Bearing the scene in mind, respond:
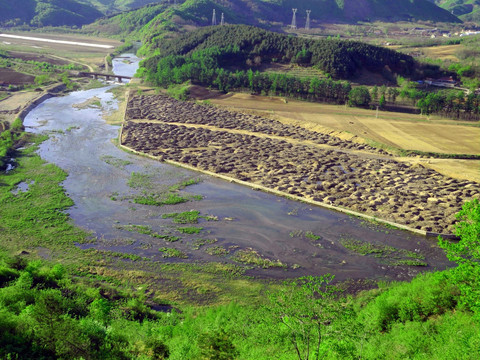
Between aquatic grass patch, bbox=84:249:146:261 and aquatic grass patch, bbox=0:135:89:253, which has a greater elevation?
aquatic grass patch, bbox=0:135:89:253

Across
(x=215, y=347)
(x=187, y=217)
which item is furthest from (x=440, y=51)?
(x=215, y=347)

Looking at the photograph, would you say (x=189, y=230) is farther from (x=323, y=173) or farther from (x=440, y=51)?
(x=440, y=51)

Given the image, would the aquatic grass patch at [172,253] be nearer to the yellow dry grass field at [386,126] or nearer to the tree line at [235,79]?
the yellow dry grass field at [386,126]

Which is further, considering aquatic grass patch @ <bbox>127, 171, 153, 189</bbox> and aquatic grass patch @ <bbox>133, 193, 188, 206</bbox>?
aquatic grass patch @ <bbox>127, 171, 153, 189</bbox>

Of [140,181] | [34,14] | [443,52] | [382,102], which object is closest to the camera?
[140,181]

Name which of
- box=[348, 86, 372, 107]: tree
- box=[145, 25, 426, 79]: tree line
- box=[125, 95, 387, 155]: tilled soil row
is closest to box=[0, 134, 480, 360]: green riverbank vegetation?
box=[125, 95, 387, 155]: tilled soil row

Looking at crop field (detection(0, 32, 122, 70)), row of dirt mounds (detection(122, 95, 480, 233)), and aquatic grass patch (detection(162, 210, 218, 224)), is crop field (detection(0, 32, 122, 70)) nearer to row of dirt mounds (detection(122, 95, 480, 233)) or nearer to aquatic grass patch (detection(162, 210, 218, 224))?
row of dirt mounds (detection(122, 95, 480, 233))
